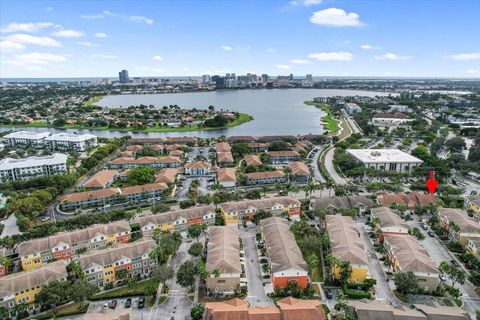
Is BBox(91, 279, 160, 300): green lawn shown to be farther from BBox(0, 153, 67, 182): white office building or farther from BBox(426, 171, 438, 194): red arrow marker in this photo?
BBox(426, 171, 438, 194): red arrow marker

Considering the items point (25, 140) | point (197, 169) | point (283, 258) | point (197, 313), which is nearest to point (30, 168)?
point (197, 169)

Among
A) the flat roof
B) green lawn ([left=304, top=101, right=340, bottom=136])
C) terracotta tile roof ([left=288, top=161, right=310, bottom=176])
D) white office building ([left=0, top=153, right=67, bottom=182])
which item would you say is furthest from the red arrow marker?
white office building ([left=0, top=153, right=67, bottom=182])

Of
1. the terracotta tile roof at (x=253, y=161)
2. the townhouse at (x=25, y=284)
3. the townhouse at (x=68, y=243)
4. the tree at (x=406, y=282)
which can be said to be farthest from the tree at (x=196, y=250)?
the terracotta tile roof at (x=253, y=161)

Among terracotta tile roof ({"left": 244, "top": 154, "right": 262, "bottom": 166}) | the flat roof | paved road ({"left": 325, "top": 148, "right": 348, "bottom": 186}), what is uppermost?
the flat roof

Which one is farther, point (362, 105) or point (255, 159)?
point (362, 105)

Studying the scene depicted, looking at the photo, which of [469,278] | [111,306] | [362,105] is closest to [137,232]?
[111,306]

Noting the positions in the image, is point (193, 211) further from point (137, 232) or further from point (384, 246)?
point (384, 246)

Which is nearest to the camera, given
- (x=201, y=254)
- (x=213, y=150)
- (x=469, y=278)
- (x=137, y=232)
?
(x=469, y=278)
